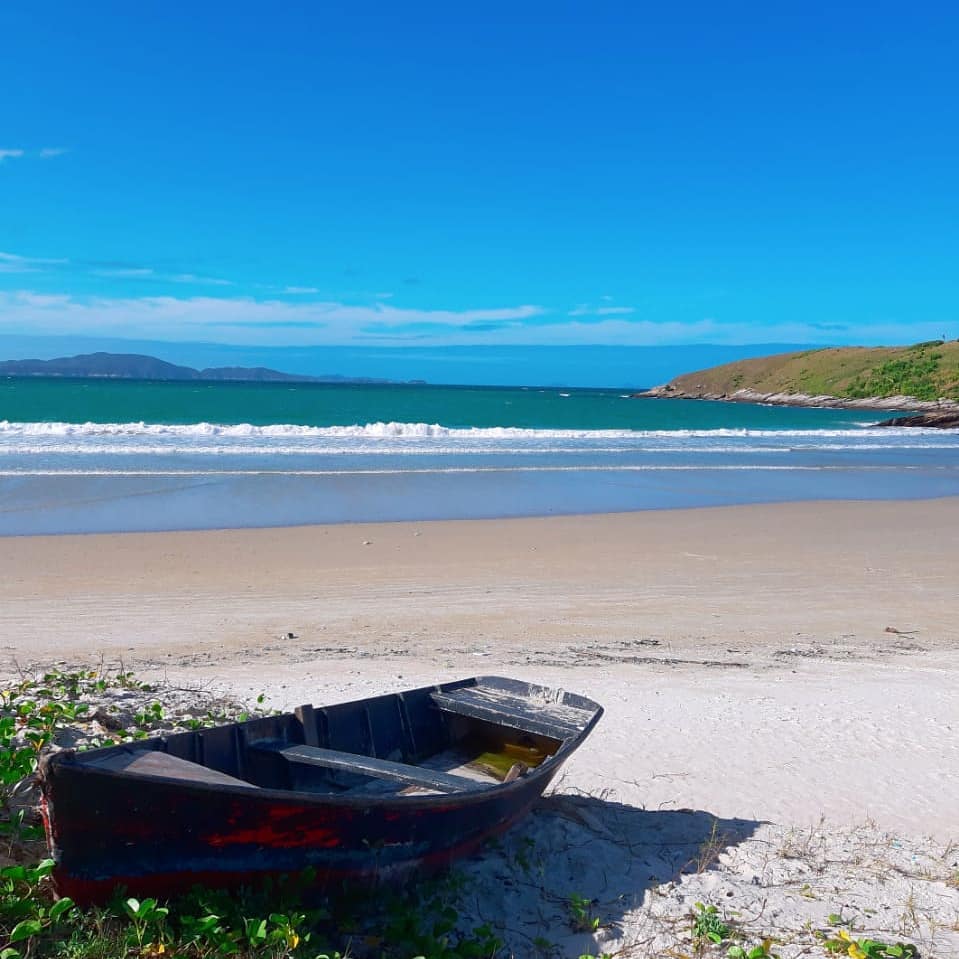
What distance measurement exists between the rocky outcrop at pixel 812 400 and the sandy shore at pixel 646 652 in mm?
53585

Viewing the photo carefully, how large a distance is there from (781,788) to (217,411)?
56.1 metres

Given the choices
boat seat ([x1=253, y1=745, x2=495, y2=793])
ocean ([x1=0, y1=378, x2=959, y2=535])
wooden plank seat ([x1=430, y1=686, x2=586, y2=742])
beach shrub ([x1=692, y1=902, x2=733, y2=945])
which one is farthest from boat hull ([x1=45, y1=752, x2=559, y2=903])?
ocean ([x1=0, y1=378, x2=959, y2=535])

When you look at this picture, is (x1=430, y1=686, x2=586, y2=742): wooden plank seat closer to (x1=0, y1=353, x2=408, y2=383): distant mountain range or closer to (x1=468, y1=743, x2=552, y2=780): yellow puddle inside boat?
(x1=468, y1=743, x2=552, y2=780): yellow puddle inside boat

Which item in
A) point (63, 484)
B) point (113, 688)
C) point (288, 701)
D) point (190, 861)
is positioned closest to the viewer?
point (190, 861)

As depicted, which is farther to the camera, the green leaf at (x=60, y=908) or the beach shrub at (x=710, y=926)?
the beach shrub at (x=710, y=926)

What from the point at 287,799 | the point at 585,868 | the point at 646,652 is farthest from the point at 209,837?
the point at 646,652

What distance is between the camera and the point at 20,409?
53781 mm

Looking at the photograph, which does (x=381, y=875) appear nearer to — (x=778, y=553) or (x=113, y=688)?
(x=113, y=688)

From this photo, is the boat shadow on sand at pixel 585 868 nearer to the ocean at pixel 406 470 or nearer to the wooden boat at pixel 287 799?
the wooden boat at pixel 287 799

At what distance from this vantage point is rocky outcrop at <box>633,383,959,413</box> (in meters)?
Answer: 65.0

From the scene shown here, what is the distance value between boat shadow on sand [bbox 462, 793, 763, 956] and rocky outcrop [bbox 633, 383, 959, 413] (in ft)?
202

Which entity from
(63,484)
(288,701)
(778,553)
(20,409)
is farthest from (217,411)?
(288,701)

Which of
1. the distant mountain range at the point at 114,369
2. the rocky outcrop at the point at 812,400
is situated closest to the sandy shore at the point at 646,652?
the rocky outcrop at the point at 812,400

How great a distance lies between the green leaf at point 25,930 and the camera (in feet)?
11.3
